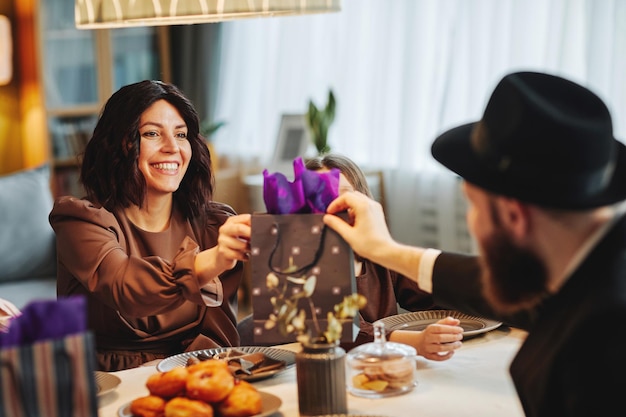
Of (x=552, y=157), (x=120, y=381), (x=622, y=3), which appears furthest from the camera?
(x=622, y=3)

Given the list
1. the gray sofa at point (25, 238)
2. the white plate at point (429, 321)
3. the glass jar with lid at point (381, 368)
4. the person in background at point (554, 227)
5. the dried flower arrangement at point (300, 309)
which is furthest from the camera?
the gray sofa at point (25, 238)

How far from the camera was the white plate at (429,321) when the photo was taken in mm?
2135

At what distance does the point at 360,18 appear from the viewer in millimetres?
5020

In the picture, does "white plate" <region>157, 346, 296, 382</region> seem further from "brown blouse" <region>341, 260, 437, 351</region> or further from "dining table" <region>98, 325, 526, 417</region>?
"brown blouse" <region>341, 260, 437, 351</region>

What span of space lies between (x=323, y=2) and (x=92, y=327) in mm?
994

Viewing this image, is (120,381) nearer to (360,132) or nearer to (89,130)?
(360,132)

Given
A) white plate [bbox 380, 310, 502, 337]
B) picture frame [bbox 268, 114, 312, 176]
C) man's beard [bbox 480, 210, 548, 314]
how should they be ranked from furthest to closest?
picture frame [bbox 268, 114, 312, 176] < white plate [bbox 380, 310, 502, 337] < man's beard [bbox 480, 210, 548, 314]

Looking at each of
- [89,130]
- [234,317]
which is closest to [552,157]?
[234,317]

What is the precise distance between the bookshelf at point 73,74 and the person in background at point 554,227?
15.8 ft

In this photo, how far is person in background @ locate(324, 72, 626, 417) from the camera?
1235mm

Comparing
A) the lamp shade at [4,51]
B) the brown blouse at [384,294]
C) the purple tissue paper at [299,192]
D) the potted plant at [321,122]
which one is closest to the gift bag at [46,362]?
the purple tissue paper at [299,192]

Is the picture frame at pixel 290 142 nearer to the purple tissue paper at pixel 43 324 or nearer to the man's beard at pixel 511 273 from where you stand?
the man's beard at pixel 511 273

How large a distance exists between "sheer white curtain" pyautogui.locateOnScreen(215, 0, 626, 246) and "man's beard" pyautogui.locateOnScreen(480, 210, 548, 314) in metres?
2.64

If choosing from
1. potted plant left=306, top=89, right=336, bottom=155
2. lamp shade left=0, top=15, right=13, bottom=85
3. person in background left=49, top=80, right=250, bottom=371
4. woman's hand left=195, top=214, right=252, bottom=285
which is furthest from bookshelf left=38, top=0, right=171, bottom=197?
woman's hand left=195, top=214, right=252, bottom=285
